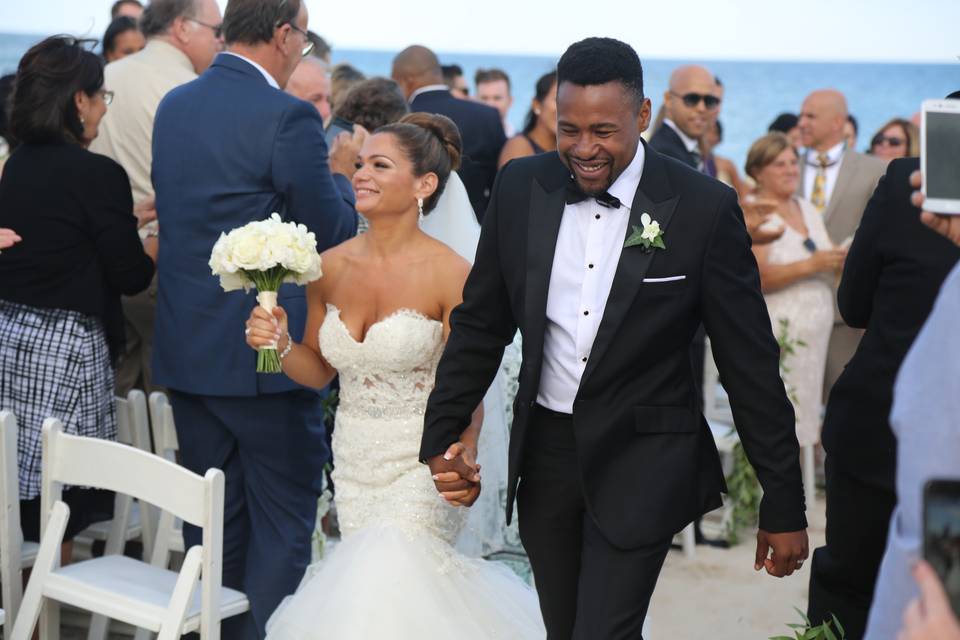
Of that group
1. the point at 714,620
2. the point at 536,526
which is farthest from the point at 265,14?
the point at 714,620

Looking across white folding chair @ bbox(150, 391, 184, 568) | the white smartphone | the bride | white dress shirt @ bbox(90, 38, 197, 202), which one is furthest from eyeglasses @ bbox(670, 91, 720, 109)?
the white smartphone

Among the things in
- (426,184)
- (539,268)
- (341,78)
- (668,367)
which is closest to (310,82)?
(341,78)

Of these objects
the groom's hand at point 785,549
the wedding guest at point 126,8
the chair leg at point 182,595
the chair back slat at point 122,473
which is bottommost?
the chair leg at point 182,595

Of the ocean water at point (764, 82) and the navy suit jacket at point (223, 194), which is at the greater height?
the navy suit jacket at point (223, 194)

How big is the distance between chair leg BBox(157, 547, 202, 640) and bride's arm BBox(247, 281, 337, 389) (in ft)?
2.23

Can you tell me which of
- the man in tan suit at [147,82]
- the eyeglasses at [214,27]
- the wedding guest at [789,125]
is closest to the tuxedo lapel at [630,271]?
the man in tan suit at [147,82]

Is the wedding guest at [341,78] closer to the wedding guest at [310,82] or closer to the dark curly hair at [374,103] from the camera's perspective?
the wedding guest at [310,82]

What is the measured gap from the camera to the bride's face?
13.3 feet

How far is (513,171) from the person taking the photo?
3330mm

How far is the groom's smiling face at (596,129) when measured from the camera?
2979mm

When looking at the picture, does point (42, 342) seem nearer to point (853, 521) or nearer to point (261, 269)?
point (261, 269)

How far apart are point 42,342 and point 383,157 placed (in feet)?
5.00

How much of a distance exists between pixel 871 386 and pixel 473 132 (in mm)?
4575

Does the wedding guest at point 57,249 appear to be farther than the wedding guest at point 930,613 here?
Yes
